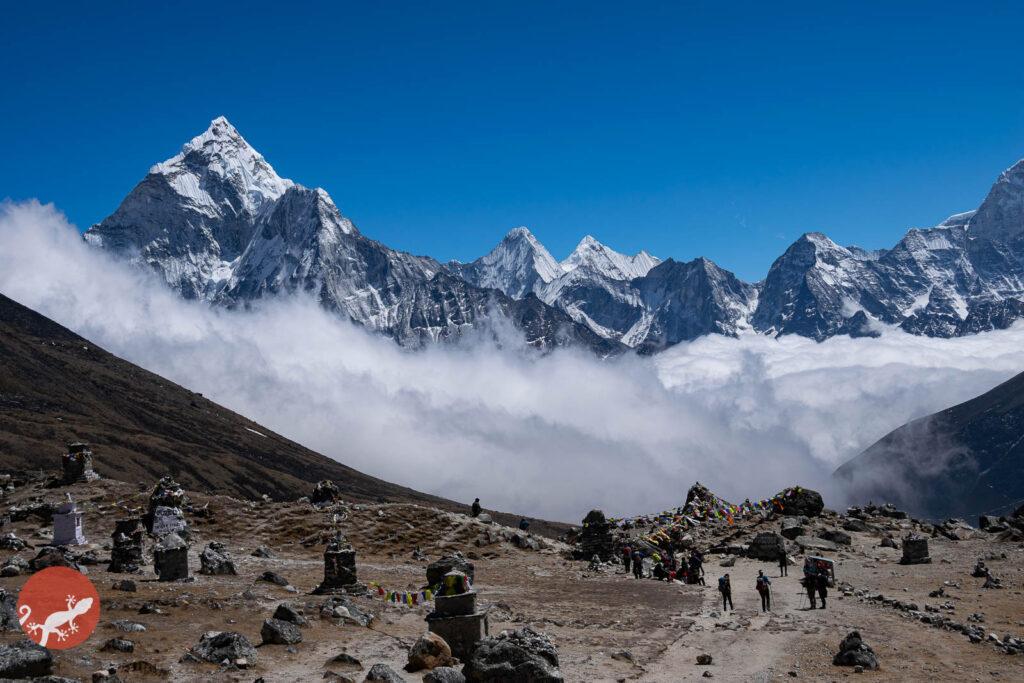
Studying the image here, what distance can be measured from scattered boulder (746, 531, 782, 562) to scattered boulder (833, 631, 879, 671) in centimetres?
2786

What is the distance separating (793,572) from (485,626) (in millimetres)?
31379

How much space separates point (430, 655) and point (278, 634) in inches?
199

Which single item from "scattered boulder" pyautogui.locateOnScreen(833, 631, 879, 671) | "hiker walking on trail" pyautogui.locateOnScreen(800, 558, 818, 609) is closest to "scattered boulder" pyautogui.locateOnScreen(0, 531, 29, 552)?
"scattered boulder" pyautogui.locateOnScreen(833, 631, 879, 671)

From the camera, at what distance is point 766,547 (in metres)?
55.8

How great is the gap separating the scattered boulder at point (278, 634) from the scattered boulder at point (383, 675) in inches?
170

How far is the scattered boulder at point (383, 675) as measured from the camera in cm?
2173

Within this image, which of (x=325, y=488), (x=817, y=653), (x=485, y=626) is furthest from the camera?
(x=325, y=488)

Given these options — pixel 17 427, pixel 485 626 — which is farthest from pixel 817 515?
pixel 17 427

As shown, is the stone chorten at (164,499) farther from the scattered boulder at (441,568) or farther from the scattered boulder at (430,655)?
the scattered boulder at (430,655)

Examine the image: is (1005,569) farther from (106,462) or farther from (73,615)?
(106,462)

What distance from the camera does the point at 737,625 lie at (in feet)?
110

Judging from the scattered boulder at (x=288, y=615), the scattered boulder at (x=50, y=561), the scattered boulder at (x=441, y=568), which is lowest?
the scattered boulder at (x=288, y=615)

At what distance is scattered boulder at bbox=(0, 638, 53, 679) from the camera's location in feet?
59.8

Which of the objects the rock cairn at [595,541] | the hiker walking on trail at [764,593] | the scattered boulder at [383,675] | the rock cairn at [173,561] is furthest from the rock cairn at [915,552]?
the rock cairn at [173,561]
